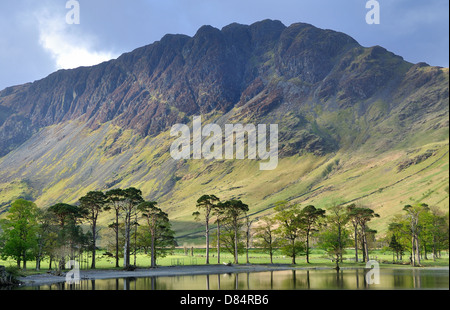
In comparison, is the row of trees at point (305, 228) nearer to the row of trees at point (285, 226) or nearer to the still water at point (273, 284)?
the row of trees at point (285, 226)

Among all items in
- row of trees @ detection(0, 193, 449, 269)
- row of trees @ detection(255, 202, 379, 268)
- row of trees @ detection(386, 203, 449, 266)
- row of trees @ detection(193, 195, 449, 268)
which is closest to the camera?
row of trees @ detection(0, 193, 449, 269)

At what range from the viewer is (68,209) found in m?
73.9

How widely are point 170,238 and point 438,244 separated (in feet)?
233

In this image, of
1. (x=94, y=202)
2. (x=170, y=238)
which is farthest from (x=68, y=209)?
(x=170, y=238)

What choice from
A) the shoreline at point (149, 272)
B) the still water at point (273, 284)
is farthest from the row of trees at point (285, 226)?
the still water at point (273, 284)

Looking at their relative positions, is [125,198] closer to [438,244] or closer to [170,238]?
[170,238]

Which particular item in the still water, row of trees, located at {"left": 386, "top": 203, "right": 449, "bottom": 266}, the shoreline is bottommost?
the shoreline

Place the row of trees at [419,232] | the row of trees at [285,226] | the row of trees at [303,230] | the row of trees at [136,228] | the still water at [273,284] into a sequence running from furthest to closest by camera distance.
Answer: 1. the row of trees at [303,230]
2. the row of trees at [285,226]
3. the row of trees at [419,232]
4. the row of trees at [136,228]
5. the still water at [273,284]

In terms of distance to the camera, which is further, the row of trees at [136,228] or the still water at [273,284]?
the row of trees at [136,228]

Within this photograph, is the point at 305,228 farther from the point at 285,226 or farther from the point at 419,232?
the point at 419,232

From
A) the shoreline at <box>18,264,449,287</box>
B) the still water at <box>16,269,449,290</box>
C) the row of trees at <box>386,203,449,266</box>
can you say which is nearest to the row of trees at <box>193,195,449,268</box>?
the row of trees at <box>386,203,449,266</box>

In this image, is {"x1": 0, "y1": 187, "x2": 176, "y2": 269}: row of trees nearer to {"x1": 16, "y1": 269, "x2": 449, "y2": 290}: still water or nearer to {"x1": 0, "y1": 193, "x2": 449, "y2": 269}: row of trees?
{"x1": 0, "y1": 193, "x2": 449, "y2": 269}: row of trees
